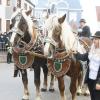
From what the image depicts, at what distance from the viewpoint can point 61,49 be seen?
28.6 feet

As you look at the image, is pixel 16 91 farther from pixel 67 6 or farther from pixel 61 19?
pixel 67 6

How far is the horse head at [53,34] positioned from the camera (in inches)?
329

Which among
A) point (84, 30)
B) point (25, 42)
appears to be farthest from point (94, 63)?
point (84, 30)

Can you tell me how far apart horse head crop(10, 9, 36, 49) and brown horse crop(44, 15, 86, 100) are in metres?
0.98

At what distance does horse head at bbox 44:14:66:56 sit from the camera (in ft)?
27.4

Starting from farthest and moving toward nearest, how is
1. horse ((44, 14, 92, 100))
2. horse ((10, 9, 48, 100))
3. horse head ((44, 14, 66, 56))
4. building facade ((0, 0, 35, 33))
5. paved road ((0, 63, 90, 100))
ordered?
building facade ((0, 0, 35, 33)) → paved road ((0, 63, 90, 100)) → horse ((10, 9, 48, 100)) → horse ((44, 14, 92, 100)) → horse head ((44, 14, 66, 56))

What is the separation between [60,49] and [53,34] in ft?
1.39

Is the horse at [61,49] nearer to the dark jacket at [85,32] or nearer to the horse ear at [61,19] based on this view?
the horse ear at [61,19]

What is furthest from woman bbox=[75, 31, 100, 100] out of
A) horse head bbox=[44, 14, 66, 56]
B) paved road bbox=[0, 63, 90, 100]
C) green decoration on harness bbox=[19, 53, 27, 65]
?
paved road bbox=[0, 63, 90, 100]

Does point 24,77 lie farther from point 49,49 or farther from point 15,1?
point 15,1

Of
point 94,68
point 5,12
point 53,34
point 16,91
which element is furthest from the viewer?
point 5,12

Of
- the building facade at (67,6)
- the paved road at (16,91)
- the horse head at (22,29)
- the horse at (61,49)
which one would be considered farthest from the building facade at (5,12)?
the horse at (61,49)

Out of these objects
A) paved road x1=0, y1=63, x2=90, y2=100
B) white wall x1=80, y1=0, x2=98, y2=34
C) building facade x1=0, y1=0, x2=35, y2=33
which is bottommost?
paved road x1=0, y1=63, x2=90, y2=100

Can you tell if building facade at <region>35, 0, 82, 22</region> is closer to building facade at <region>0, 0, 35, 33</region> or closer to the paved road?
the paved road
